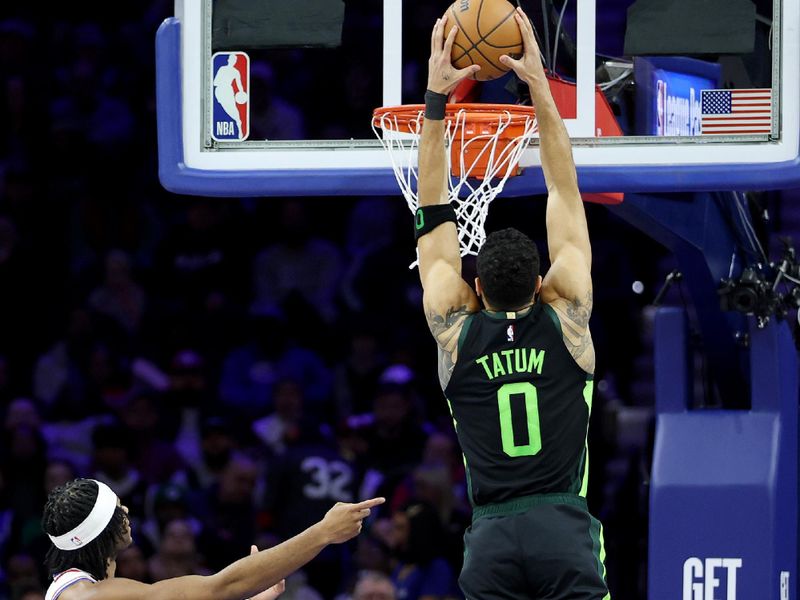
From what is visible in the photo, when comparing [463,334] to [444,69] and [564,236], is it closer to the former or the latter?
[564,236]

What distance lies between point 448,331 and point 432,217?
15.8 inches

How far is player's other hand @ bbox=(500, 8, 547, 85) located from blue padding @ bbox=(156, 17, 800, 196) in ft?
2.27

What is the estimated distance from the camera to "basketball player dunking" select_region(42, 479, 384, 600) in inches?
201

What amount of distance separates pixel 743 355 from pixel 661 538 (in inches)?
41.9

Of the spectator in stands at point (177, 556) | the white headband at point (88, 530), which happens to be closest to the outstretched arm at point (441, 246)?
the white headband at point (88, 530)

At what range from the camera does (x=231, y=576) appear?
17.1 ft

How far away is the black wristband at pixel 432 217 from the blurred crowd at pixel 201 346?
450cm

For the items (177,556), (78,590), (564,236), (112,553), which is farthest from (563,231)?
(177,556)

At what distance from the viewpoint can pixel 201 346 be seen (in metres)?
11.9

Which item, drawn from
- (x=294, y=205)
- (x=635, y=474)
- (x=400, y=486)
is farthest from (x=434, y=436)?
(x=294, y=205)

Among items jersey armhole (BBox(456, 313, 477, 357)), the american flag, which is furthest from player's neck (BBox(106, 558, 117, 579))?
the american flag

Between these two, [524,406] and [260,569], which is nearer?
[524,406]

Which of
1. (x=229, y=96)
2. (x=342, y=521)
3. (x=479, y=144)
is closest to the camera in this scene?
(x=342, y=521)

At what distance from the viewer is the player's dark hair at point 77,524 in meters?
5.11
